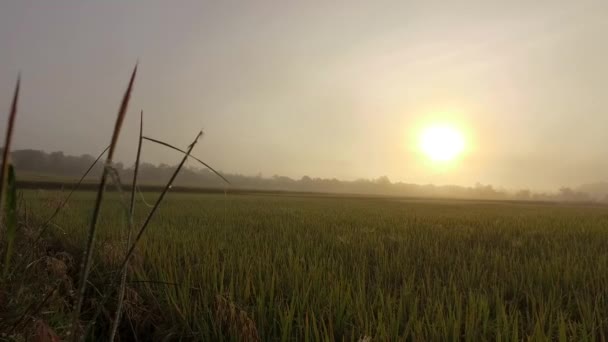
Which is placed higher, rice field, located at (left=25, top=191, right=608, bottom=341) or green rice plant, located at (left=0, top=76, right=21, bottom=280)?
green rice plant, located at (left=0, top=76, right=21, bottom=280)

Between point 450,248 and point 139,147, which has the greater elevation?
point 139,147

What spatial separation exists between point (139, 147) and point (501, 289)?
288 cm

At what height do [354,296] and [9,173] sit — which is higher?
[9,173]

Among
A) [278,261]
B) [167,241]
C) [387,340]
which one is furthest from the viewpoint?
[167,241]

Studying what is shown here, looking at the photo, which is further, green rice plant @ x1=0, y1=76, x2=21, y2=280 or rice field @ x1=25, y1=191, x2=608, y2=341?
rice field @ x1=25, y1=191, x2=608, y2=341

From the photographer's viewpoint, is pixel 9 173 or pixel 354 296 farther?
pixel 354 296

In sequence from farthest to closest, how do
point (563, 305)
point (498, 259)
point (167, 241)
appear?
1. point (167, 241)
2. point (498, 259)
3. point (563, 305)

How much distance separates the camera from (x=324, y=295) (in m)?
2.42

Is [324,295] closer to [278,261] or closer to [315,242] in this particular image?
[278,261]

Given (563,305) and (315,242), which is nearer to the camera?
(563,305)

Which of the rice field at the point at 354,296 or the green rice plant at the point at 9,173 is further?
the rice field at the point at 354,296

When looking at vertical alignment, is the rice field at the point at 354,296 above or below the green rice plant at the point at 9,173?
below

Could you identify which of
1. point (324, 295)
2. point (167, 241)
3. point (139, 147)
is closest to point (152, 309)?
point (324, 295)

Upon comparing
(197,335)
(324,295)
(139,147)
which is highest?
(139,147)
